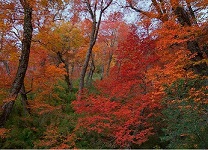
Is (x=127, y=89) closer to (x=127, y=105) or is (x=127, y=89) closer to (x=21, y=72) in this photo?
(x=127, y=105)

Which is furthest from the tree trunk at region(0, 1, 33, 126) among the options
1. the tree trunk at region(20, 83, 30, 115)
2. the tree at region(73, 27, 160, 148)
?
the tree at region(73, 27, 160, 148)

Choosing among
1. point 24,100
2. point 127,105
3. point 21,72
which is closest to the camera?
point 21,72

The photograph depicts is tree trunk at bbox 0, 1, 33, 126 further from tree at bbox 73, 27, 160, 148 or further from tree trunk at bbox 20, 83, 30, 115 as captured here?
tree at bbox 73, 27, 160, 148

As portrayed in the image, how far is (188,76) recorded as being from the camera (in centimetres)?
877

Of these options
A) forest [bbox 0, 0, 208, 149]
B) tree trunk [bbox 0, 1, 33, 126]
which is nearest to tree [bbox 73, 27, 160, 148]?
forest [bbox 0, 0, 208, 149]

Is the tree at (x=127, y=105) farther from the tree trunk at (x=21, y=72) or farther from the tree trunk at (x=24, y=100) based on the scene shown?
the tree trunk at (x=21, y=72)

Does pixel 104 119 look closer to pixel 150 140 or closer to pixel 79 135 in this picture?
pixel 79 135

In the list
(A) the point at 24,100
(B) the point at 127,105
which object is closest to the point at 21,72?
(A) the point at 24,100

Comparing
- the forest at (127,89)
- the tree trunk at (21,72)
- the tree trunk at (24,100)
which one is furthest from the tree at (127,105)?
the tree trunk at (21,72)

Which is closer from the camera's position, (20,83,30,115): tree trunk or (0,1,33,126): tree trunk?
(0,1,33,126): tree trunk

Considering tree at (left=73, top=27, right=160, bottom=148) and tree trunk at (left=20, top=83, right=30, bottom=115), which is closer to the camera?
tree at (left=73, top=27, right=160, bottom=148)

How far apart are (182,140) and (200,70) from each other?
3.50 m

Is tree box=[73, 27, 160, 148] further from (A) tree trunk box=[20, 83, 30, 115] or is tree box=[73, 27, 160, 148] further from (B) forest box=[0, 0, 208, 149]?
(A) tree trunk box=[20, 83, 30, 115]

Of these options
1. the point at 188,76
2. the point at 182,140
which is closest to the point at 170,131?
the point at 182,140
